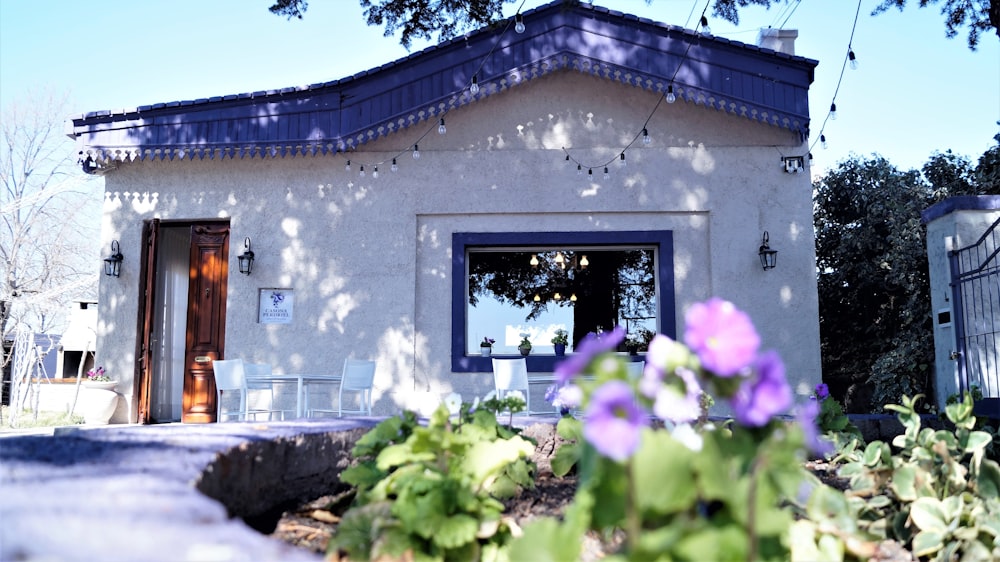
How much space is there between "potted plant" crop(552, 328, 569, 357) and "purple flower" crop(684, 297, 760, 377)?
7.12 m

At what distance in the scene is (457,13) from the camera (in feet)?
23.5

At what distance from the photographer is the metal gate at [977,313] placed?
5.35 m

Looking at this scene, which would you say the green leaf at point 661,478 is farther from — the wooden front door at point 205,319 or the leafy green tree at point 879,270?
the leafy green tree at point 879,270

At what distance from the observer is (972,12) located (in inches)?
266

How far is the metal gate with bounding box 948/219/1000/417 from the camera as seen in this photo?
5.35m

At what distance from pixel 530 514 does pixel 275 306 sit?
641 cm

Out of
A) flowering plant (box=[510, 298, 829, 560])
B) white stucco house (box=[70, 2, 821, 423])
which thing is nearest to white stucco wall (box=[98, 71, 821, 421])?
white stucco house (box=[70, 2, 821, 423])

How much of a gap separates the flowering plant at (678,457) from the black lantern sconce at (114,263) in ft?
27.5

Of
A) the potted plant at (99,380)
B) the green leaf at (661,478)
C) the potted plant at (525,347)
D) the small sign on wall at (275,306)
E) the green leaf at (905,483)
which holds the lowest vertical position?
the green leaf at (905,483)

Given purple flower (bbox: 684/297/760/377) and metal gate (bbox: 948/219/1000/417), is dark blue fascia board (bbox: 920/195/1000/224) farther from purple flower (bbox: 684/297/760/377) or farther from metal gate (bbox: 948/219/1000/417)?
purple flower (bbox: 684/297/760/377)

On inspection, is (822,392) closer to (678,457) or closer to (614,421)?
(678,457)

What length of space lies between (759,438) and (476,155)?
7.17 m

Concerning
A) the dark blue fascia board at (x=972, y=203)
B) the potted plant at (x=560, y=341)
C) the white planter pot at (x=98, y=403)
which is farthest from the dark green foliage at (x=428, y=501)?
the white planter pot at (x=98, y=403)

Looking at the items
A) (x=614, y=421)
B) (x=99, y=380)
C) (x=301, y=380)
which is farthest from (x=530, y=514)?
(x=99, y=380)
